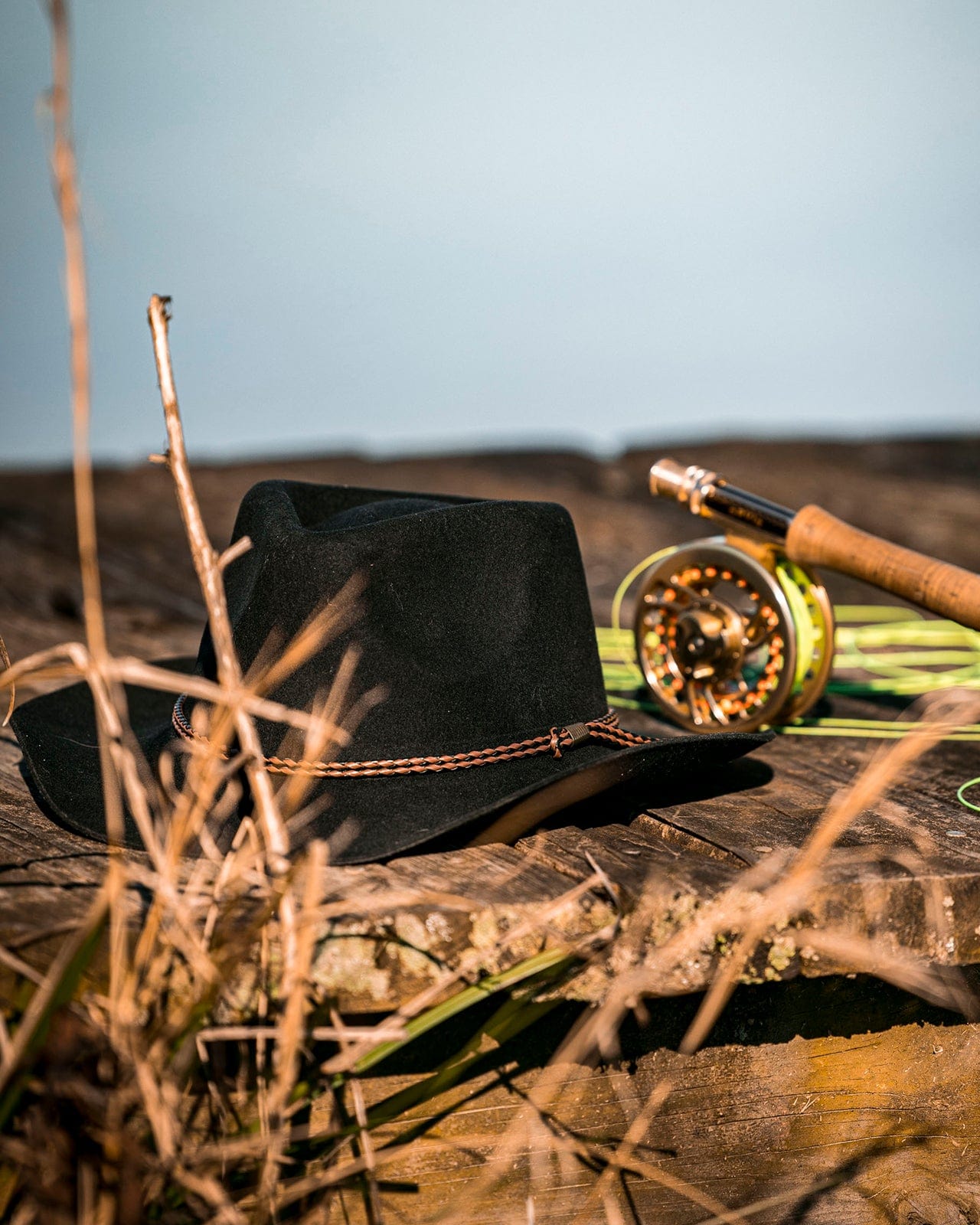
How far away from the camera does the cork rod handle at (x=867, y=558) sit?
5.82ft

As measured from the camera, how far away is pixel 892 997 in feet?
4.47

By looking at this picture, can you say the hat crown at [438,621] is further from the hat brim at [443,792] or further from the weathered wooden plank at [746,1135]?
the weathered wooden plank at [746,1135]

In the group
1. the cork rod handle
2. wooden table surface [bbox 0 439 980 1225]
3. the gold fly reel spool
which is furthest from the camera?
the gold fly reel spool

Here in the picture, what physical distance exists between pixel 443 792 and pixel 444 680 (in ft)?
0.42

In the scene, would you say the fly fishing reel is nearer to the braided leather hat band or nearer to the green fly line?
the green fly line

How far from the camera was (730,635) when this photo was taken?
6.27 feet

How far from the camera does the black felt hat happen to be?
132cm

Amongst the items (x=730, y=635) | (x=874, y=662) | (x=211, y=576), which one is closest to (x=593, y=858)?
(x=211, y=576)

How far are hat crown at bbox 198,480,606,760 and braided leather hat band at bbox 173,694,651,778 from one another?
0.01 m

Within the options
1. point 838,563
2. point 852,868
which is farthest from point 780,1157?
point 838,563

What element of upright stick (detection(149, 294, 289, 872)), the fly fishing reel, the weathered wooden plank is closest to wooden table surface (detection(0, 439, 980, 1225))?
the weathered wooden plank

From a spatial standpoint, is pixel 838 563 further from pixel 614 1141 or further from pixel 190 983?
pixel 190 983

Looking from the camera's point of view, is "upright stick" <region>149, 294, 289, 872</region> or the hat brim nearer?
"upright stick" <region>149, 294, 289, 872</region>

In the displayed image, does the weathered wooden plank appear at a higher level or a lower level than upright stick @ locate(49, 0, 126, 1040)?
lower
